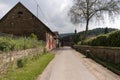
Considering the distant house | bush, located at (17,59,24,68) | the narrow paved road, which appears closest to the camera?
the narrow paved road

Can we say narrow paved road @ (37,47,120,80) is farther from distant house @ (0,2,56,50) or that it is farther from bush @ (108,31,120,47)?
distant house @ (0,2,56,50)

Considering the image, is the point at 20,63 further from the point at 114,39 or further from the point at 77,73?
the point at 114,39

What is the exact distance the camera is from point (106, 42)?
24734 mm

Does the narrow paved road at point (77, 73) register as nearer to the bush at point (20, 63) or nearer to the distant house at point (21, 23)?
the bush at point (20, 63)

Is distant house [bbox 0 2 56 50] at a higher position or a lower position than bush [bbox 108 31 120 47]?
higher

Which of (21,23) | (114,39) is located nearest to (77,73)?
(114,39)

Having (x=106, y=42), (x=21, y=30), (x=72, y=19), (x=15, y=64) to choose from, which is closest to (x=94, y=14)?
(x=72, y=19)

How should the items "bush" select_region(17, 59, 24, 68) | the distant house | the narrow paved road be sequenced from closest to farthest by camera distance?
the narrow paved road < "bush" select_region(17, 59, 24, 68) < the distant house

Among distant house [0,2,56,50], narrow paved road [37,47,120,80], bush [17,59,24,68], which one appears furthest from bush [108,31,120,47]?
distant house [0,2,56,50]

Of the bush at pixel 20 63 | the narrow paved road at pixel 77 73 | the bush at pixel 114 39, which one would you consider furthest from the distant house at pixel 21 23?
the bush at pixel 20 63

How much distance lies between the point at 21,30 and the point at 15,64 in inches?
1145

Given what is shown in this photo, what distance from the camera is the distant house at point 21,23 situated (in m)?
43.0

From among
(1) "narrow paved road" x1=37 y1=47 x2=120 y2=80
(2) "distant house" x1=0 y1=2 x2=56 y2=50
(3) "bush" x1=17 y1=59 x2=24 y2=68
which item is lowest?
(1) "narrow paved road" x1=37 y1=47 x2=120 y2=80

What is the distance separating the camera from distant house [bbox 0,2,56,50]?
1693 inches
